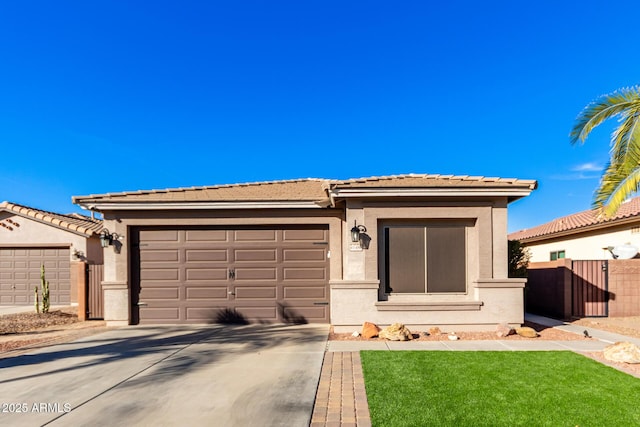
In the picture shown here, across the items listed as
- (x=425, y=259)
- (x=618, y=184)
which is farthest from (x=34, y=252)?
(x=618, y=184)

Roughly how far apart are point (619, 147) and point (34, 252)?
1922 cm

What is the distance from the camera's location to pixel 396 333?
7.51 metres

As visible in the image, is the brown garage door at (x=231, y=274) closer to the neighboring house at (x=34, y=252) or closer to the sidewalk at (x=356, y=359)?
the sidewalk at (x=356, y=359)

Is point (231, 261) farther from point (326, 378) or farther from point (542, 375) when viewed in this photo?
point (542, 375)

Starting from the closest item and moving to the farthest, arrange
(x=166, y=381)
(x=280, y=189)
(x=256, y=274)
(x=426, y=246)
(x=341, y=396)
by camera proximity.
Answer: (x=341, y=396)
(x=166, y=381)
(x=426, y=246)
(x=256, y=274)
(x=280, y=189)

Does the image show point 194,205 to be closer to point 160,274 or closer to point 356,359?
point 160,274

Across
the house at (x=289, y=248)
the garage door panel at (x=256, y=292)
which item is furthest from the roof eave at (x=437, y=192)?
the garage door panel at (x=256, y=292)

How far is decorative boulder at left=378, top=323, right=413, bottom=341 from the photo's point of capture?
7.46 metres

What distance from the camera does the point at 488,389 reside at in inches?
185

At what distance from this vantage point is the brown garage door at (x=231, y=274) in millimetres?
9586

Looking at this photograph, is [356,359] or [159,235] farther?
[159,235]

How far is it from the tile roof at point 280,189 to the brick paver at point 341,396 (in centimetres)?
410

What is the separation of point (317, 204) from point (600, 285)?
9.00 metres

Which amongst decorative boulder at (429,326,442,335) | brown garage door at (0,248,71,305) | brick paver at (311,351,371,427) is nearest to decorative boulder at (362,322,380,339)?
decorative boulder at (429,326,442,335)
